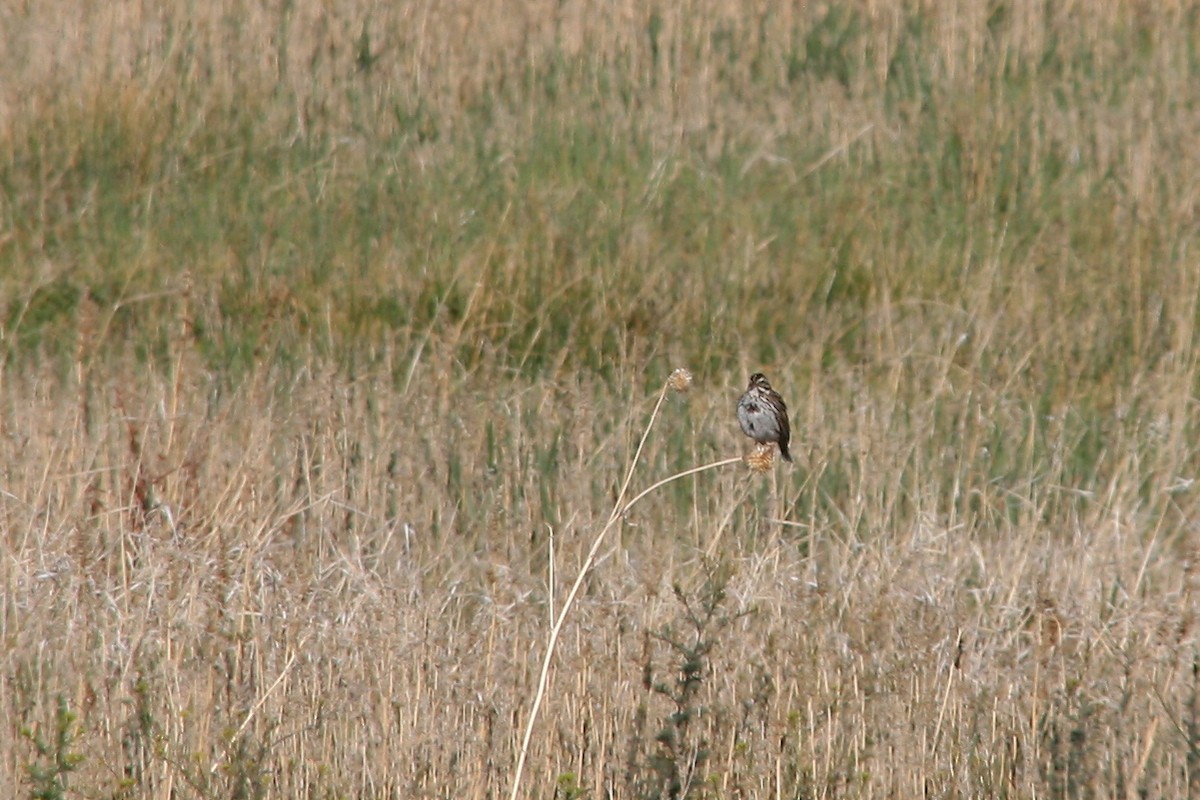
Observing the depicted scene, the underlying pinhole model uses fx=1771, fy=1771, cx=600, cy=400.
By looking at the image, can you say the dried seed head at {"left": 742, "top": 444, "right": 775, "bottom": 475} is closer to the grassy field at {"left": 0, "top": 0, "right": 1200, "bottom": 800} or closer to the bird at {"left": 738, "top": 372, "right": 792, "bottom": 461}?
the grassy field at {"left": 0, "top": 0, "right": 1200, "bottom": 800}

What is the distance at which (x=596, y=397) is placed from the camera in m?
6.70

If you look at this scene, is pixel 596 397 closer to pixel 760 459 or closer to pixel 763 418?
pixel 763 418

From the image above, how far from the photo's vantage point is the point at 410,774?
3.92 m

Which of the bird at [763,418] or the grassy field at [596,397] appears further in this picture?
the bird at [763,418]

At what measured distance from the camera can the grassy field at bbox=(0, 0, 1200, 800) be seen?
4133 millimetres

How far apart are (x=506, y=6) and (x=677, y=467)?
179 inches

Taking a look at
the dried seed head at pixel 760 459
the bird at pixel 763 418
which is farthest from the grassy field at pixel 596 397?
the bird at pixel 763 418

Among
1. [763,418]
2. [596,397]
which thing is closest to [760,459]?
[763,418]

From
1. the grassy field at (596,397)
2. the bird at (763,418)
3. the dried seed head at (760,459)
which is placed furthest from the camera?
the bird at (763,418)

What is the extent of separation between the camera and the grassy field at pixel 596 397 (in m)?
4.13

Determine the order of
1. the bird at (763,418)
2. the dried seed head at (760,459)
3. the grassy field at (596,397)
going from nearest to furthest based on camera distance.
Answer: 1. the dried seed head at (760,459)
2. the grassy field at (596,397)
3. the bird at (763,418)

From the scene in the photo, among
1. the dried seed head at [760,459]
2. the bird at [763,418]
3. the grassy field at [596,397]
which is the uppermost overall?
the dried seed head at [760,459]

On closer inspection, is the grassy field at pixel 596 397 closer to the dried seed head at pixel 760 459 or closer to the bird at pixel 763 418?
the dried seed head at pixel 760 459

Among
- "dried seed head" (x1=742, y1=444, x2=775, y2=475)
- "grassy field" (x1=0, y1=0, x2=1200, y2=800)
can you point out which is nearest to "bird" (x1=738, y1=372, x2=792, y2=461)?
"grassy field" (x1=0, y1=0, x2=1200, y2=800)
